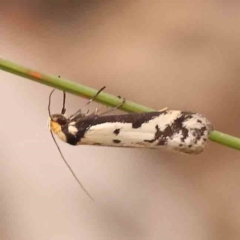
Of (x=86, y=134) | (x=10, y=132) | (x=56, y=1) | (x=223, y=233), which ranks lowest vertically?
(x=223, y=233)

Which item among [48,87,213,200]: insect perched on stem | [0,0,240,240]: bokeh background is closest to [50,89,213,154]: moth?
[48,87,213,200]: insect perched on stem

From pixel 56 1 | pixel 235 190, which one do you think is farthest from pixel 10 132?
pixel 235 190

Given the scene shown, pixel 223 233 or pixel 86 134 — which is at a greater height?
pixel 86 134

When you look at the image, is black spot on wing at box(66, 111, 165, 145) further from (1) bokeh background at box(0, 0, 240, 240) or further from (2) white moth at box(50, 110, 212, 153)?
(1) bokeh background at box(0, 0, 240, 240)

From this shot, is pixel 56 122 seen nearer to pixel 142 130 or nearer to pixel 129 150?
pixel 142 130

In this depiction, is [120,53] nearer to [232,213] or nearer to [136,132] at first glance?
[232,213]

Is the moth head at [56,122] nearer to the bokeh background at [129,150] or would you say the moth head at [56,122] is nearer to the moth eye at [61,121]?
the moth eye at [61,121]

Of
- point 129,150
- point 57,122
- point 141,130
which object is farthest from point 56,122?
point 129,150
